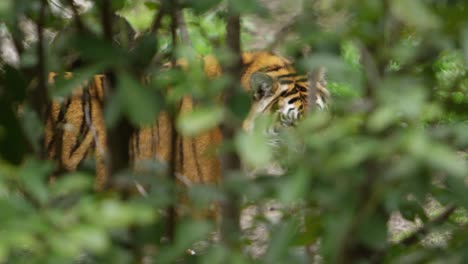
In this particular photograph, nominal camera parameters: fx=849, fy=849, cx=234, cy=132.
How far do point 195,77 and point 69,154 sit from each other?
3864 mm

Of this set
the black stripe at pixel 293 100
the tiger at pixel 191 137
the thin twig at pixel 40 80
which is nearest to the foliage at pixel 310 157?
the thin twig at pixel 40 80

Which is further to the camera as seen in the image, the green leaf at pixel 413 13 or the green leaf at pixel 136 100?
the green leaf at pixel 136 100

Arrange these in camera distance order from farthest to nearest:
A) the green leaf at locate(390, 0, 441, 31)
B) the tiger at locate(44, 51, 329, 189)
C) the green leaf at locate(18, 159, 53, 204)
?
the tiger at locate(44, 51, 329, 189), the green leaf at locate(18, 159, 53, 204), the green leaf at locate(390, 0, 441, 31)

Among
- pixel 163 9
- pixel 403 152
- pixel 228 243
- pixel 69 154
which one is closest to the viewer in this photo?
pixel 403 152

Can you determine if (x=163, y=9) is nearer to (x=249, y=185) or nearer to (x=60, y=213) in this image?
(x=249, y=185)

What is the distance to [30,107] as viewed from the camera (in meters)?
1.43

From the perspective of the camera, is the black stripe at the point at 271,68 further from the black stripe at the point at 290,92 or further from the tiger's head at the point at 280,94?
the black stripe at the point at 290,92

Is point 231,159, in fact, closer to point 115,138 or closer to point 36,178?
point 115,138

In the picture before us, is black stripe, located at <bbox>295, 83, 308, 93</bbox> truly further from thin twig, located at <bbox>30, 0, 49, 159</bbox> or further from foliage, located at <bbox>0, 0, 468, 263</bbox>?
foliage, located at <bbox>0, 0, 468, 263</bbox>

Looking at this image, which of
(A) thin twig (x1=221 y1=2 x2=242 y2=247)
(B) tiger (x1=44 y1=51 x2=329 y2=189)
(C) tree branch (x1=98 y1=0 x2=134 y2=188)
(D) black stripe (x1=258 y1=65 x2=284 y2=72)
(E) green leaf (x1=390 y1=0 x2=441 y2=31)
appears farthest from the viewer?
(D) black stripe (x1=258 y1=65 x2=284 y2=72)

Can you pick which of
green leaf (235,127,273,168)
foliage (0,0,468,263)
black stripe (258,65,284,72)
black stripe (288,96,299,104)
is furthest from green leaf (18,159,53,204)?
black stripe (288,96,299,104)

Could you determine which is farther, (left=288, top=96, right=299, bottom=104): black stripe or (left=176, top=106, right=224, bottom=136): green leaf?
(left=288, top=96, right=299, bottom=104): black stripe

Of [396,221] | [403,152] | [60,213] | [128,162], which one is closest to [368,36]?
[403,152]

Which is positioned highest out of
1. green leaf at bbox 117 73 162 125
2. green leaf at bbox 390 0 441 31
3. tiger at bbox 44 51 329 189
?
tiger at bbox 44 51 329 189
